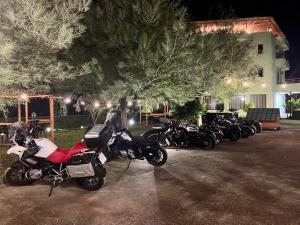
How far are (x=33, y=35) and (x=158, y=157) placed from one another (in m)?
4.31

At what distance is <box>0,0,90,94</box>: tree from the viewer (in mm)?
7555

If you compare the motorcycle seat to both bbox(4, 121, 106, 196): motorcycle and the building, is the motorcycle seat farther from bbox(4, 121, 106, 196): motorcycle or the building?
the building

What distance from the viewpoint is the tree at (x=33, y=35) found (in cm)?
755

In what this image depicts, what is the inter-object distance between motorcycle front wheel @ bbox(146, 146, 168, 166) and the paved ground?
0.19 meters

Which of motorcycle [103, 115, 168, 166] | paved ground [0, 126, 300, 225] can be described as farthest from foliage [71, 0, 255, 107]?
paved ground [0, 126, 300, 225]

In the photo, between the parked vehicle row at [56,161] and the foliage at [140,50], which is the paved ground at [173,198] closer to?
the parked vehicle row at [56,161]

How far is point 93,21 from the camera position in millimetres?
12594

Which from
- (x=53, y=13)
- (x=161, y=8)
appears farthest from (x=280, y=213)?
(x=161, y=8)

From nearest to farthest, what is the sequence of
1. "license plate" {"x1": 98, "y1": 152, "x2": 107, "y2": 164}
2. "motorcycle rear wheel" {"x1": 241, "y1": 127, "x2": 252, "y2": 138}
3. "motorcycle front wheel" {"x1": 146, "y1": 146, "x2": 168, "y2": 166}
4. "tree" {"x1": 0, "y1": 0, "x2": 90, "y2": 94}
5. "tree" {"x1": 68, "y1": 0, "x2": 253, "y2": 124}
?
"license plate" {"x1": 98, "y1": 152, "x2": 107, "y2": 164}, "tree" {"x1": 0, "y1": 0, "x2": 90, "y2": 94}, "motorcycle front wheel" {"x1": 146, "y1": 146, "x2": 168, "y2": 166}, "tree" {"x1": 68, "y1": 0, "x2": 253, "y2": 124}, "motorcycle rear wheel" {"x1": 241, "y1": 127, "x2": 252, "y2": 138}

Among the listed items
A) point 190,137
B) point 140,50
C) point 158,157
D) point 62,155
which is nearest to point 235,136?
point 190,137

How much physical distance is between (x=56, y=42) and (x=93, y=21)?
4861 millimetres

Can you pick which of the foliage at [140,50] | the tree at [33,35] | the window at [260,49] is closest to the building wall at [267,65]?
the window at [260,49]

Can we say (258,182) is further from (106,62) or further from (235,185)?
(106,62)

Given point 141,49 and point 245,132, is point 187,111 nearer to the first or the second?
point 245,132
